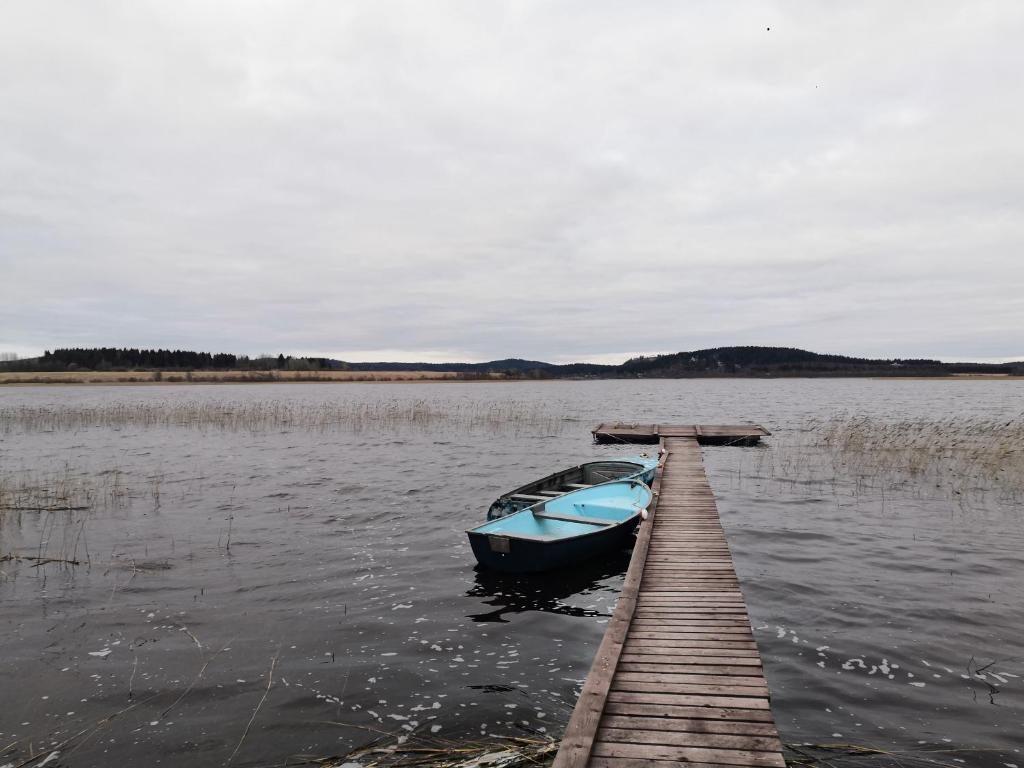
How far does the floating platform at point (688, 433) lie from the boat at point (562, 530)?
56.1 ft

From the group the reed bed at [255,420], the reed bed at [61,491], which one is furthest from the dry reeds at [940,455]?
the reed bed at [61,491]

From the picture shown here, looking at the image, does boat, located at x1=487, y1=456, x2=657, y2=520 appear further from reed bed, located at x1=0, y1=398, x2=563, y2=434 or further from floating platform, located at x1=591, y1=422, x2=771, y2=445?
reed bed, located at x1=0, y1=398, x2=563, y2=434

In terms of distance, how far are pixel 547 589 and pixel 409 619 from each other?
2.53 m

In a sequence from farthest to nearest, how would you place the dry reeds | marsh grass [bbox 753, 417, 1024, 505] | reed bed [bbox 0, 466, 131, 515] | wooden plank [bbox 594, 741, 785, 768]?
the dry reeds < marsh grass [bbox 753, 417, 1024, 505] < reed bed [bbox 0, 466, 131, 515] < wooden plank [bbox 594, 741, 785, 768]

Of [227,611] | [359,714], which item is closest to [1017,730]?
[359,714]

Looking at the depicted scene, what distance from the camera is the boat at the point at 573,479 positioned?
13469mm

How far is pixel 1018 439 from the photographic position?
A: 26.9 m

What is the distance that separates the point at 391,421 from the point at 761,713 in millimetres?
38841

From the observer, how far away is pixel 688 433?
30.9m

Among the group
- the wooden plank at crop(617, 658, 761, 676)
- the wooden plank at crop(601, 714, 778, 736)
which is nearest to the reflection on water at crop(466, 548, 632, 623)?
the wooden plank at crop(617, 658, 761, 676)

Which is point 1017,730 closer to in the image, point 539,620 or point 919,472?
point 539,620

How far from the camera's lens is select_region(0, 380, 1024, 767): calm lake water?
6.39 meters

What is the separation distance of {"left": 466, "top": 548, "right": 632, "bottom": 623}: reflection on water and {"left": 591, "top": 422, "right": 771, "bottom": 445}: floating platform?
787 inches

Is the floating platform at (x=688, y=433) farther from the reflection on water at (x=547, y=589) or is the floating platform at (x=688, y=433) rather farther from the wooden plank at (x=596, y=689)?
the wooden plank at (x=596, y=689)
